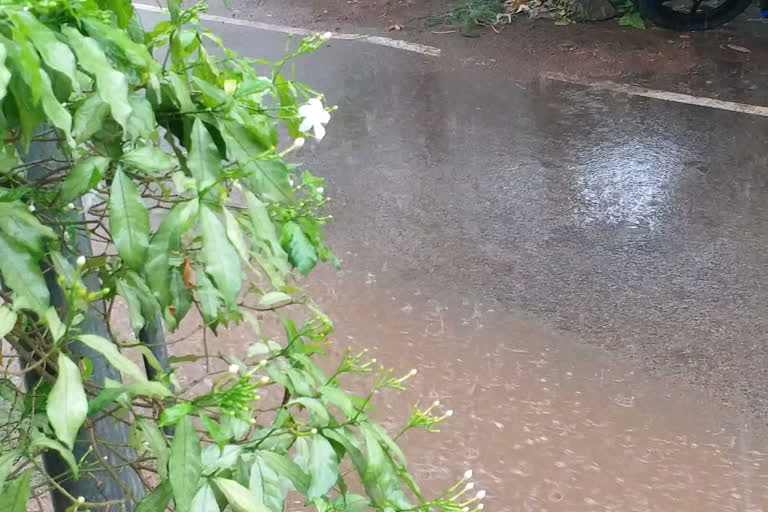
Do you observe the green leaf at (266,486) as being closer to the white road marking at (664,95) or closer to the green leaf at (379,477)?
the green leaf at (379,477)

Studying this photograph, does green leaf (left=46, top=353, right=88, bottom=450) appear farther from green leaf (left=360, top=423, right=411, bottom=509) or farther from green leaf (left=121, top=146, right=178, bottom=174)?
green leaf (left=360, top=423, right=411, bottom=509)

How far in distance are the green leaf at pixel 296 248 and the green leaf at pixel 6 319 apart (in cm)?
47

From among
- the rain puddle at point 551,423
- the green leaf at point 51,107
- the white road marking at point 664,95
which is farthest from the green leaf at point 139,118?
the white road marking at point 664,95

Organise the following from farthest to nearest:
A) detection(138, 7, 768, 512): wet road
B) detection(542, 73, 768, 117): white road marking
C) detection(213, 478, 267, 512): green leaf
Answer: detection(542, 73, 768, 117): white road marking → detection(138, 7, 768, 512): wet road → detection(213, 478, 267, 512): green leaf

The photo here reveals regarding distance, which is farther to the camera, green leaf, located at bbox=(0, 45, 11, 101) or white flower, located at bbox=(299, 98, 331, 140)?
white flower, located at bbox=(299, 98, 331, 140)

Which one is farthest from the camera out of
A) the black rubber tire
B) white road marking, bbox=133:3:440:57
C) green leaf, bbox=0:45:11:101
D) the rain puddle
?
white road marking, bbox=133:3:440:57

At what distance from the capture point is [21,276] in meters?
1.14

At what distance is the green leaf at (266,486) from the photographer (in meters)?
1.25

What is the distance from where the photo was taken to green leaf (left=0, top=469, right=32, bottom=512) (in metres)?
1.16

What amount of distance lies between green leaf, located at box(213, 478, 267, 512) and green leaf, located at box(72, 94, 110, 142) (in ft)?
1.56

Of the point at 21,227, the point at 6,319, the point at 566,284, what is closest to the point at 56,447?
the point at 6,319

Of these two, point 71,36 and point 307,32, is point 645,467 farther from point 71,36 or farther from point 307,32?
point 307,32

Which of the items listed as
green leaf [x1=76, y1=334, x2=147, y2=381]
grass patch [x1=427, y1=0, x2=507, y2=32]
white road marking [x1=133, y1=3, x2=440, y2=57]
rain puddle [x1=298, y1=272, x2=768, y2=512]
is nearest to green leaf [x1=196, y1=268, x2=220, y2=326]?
green leaf [x1=76, y1=334, x2=147, y2=381]

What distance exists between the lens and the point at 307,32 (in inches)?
352
